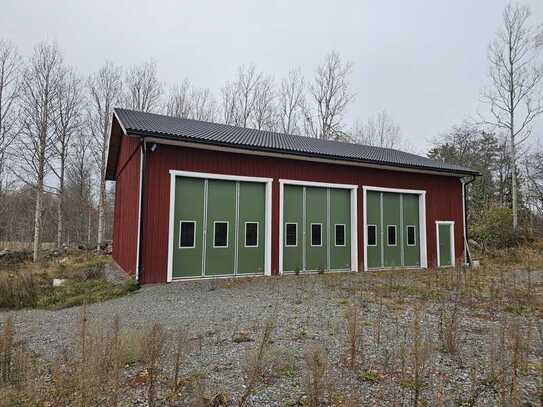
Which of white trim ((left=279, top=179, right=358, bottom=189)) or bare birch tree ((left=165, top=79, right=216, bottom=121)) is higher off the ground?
bare birch tree ((left=165, top=79, right=216, bottom=121))

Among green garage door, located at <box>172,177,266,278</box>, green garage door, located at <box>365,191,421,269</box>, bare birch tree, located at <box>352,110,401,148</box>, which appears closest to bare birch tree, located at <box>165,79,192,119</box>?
bare birch tree, located at <box>352,110,401,148</box>

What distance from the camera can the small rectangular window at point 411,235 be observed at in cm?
1290

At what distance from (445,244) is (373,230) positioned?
150 inches

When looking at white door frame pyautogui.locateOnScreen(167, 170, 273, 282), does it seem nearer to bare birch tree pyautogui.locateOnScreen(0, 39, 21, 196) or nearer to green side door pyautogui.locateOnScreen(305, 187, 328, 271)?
green side door pyautogui.locateOnScreen(305, 187, 328, 271)

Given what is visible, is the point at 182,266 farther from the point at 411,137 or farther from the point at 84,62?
the point at 411,137

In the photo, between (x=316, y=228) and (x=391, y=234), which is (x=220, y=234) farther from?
(x=391, y=234)

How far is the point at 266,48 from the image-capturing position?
26406 millimetres

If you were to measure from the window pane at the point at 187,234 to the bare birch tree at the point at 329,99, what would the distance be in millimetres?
18748

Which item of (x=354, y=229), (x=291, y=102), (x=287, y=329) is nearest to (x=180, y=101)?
(x=291, y=102)

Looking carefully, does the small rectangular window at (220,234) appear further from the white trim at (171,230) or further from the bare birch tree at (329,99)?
the bare birch tree at (329,99)

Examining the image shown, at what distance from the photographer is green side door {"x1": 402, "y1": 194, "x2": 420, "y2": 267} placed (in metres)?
12.8

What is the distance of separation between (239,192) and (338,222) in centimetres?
384

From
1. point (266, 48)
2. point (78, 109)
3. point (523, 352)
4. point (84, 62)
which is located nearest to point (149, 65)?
point (84, 62)

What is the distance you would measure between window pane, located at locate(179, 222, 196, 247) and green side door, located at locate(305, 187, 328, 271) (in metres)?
3.85
